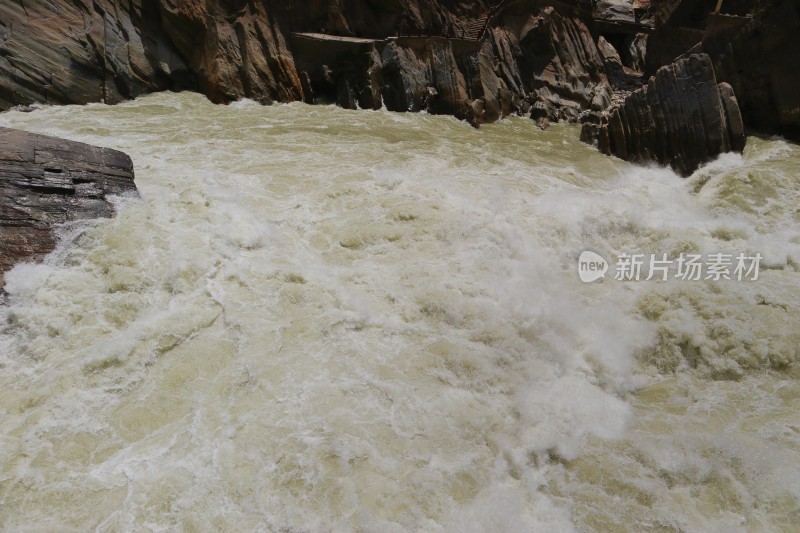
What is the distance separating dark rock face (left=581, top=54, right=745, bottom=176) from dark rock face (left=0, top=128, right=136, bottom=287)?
946cm

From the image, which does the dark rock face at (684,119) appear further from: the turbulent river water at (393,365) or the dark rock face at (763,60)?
the turbulent river water at (393,365)

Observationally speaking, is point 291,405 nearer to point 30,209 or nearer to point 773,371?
point 30,209

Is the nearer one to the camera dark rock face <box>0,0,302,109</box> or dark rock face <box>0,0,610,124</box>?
dark rock face <box>0,0,302,109</box>

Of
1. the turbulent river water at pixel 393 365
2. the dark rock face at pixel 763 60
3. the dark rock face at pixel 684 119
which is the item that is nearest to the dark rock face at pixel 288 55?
the dark rock face at pixel 684 119

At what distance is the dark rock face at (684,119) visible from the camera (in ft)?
30.5

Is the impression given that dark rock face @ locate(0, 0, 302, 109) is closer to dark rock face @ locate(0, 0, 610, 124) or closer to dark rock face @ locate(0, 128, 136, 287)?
dark rock face @ locate(0, 0, 610, 124)

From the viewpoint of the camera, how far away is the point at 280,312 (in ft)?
15.7

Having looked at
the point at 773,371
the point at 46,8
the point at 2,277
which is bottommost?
the point at 773,371

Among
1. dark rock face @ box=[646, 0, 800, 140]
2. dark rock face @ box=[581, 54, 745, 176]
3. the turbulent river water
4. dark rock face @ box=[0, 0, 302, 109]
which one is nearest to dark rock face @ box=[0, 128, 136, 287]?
the turbulent river water

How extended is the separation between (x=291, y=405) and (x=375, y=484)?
3.08 feet

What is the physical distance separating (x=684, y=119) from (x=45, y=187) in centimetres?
1064

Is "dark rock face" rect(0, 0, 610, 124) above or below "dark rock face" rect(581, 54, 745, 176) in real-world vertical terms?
above

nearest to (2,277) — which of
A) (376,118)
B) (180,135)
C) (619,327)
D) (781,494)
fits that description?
(180,135)

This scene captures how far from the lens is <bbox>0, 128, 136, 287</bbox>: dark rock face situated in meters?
4.92
